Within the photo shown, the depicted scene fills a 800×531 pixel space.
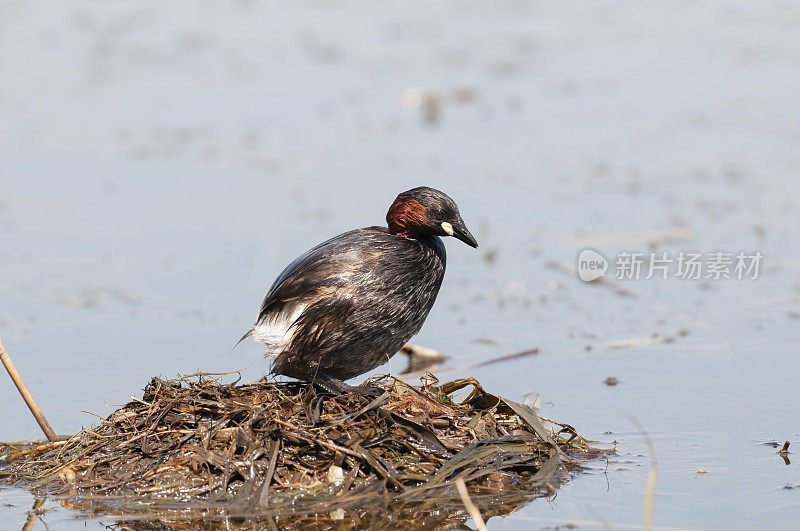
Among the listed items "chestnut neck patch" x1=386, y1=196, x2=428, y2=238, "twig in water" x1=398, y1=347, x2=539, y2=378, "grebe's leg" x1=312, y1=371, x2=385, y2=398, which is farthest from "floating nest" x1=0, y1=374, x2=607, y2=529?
"twig in water" x1=398, y1=347, x2=539, y2=378

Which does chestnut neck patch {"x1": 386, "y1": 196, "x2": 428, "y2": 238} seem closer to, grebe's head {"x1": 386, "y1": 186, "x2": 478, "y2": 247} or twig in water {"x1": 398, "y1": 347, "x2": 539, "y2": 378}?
grebe's head {"x1": 386, "y1": 186, "x2": 478, "y2": 247}

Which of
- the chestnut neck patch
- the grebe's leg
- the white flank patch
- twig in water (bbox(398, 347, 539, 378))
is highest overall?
the chestnut neck patch

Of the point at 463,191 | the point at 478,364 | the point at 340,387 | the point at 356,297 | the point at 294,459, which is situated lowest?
the point at 478,364

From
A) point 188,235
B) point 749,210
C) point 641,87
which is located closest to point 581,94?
point 641,87

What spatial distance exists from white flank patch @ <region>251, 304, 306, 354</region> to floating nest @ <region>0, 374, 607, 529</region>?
0.23m

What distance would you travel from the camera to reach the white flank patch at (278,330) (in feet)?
19.0

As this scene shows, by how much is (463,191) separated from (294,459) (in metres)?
5.78

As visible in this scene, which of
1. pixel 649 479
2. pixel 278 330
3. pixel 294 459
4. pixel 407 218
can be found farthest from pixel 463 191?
pixel 649 479

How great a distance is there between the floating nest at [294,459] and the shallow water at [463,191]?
238 millimetres

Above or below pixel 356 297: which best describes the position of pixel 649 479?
below

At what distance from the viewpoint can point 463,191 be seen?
10938mm

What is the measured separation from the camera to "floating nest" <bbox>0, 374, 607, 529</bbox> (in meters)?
5.30

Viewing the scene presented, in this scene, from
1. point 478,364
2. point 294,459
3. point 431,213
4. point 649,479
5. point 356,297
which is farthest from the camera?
point 478,364

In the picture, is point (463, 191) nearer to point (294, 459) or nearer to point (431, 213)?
point (431, 213)
